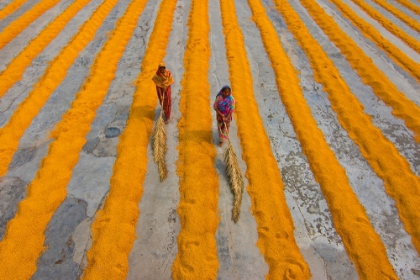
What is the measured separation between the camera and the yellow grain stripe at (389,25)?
11.5m

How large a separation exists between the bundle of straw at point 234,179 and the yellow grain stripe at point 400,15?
11877 mm

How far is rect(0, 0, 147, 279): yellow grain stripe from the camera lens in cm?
466

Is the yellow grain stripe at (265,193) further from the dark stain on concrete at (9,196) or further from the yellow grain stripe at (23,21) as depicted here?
the yellow grain stripe at (23,21)

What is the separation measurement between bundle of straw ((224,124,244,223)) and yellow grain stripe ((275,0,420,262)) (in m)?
2.04

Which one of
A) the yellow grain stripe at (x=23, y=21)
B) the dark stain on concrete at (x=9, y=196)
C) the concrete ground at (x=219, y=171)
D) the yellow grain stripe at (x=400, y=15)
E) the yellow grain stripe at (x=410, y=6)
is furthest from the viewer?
the yellow grain stripe at (x=410, y=6)

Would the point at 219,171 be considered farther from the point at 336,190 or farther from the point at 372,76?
the point at 372,76

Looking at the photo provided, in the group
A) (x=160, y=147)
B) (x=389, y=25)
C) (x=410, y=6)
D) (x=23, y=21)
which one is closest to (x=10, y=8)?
(x=23, y=21)

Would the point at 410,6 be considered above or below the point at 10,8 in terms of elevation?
above

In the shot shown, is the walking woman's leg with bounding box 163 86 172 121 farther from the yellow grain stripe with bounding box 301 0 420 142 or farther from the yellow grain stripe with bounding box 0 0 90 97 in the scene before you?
the yellow grain stripe with bounding box 301 0 420 142

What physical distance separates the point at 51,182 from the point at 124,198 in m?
1.59

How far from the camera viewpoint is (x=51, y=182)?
587 cm

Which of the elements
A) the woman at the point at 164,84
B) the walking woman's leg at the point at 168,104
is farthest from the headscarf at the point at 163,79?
the walking woman's leg at the point at 168,104

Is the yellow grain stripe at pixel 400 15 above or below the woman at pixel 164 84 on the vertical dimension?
below

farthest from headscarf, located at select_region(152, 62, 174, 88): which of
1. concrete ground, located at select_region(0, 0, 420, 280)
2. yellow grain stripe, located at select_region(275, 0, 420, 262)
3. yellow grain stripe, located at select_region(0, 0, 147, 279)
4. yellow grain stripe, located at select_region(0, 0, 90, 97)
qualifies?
yellow grain stripe, located at select_region(0, 0, 90, 97)
